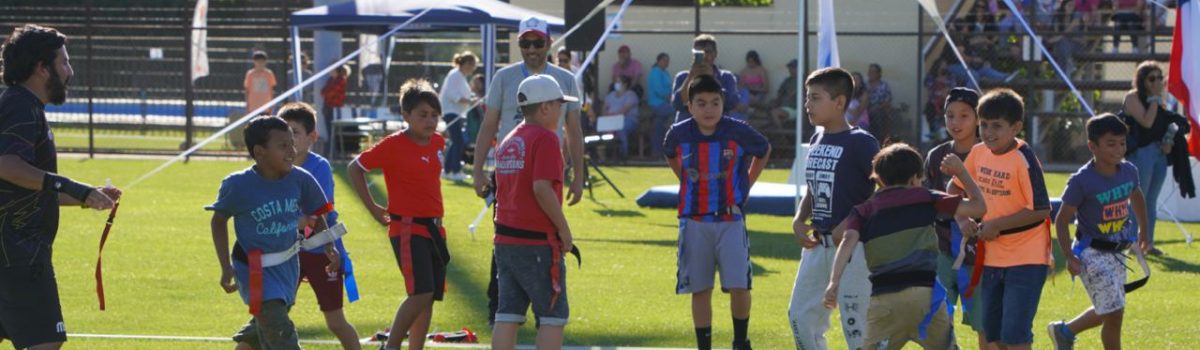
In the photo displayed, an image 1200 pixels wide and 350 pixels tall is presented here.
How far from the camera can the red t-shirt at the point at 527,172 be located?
24.0 feet

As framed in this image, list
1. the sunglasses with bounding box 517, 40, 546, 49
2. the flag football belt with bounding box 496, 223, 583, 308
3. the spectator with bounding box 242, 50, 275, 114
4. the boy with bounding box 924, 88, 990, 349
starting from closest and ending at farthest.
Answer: the flag football belt with bounding box 496, 223, 583, 308 < the boy with bounding box 924, 88, 990, 349 < the sunglasses with bounding box 517, 40, 546, 49 < the spectator with bounding box 242, 50, 275, 114

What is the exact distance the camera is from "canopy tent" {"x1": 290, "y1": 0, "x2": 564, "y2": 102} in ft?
73.0

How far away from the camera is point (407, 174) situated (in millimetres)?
8203

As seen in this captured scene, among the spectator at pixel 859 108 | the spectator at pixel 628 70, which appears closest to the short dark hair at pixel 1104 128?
the spectator at pixel 859 108

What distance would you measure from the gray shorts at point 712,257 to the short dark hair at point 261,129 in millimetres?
2472

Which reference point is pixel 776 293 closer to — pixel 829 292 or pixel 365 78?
pixel 829 292

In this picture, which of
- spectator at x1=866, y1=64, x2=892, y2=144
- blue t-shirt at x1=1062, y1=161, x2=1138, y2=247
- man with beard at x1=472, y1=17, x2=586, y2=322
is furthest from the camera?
spectator at x1=866, y1=64, x2=892, y2=144

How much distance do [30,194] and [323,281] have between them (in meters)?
1.71

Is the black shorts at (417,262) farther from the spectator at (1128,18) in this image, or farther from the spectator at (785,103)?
the spectator at (1128,18)

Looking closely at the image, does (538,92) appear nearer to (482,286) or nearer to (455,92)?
(482,286)

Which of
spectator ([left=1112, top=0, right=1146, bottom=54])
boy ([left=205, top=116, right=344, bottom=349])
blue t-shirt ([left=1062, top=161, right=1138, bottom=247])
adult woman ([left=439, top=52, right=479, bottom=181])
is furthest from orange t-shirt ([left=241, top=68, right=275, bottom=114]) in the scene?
blue t-shirt ([left=1062, top=161, right=1138, bottom=247])

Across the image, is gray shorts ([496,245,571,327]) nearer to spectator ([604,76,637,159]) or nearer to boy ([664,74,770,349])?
boy ([664,74,770,349])

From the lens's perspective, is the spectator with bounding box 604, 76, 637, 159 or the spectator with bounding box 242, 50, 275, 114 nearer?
the spectator with bounding box 604, 76, 637, 159

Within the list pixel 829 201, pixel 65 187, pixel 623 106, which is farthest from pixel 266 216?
pixel 623 106
